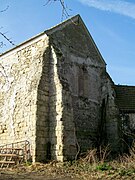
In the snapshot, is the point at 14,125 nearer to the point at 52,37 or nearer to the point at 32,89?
the point at 32,89

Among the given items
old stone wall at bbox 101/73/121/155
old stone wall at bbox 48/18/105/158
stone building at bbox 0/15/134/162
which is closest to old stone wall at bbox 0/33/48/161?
stone building at bbox 0/15/134/162

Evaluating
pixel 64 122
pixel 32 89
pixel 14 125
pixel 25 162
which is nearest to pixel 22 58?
pixel 32 89

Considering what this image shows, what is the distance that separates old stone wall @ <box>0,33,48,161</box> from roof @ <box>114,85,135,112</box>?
251 inches

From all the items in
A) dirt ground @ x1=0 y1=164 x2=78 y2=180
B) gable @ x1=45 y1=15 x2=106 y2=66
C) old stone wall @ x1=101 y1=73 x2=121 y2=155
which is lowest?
dirt ground @ x1=0 y1=164 x2=78 y2=180

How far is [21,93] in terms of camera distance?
588 inches

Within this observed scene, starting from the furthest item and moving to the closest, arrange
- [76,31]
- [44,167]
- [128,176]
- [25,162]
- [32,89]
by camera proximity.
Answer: [76,31] → [32,89] → [25,162] → [44,167] → [128,176]

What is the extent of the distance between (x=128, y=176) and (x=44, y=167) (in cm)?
395

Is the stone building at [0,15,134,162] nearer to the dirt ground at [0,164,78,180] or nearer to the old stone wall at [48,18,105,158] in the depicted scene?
the old stone wall at [48,18,105,158]

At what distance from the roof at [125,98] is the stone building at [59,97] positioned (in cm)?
47

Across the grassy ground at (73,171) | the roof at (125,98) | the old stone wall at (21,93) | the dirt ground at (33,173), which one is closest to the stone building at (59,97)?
the old stone wall at (21,93)

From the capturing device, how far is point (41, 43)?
50.1ft

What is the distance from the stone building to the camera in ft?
43.9

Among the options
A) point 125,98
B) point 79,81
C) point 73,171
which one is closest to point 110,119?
point 79,81

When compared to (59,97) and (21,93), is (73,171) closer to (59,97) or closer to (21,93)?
(59,97)
